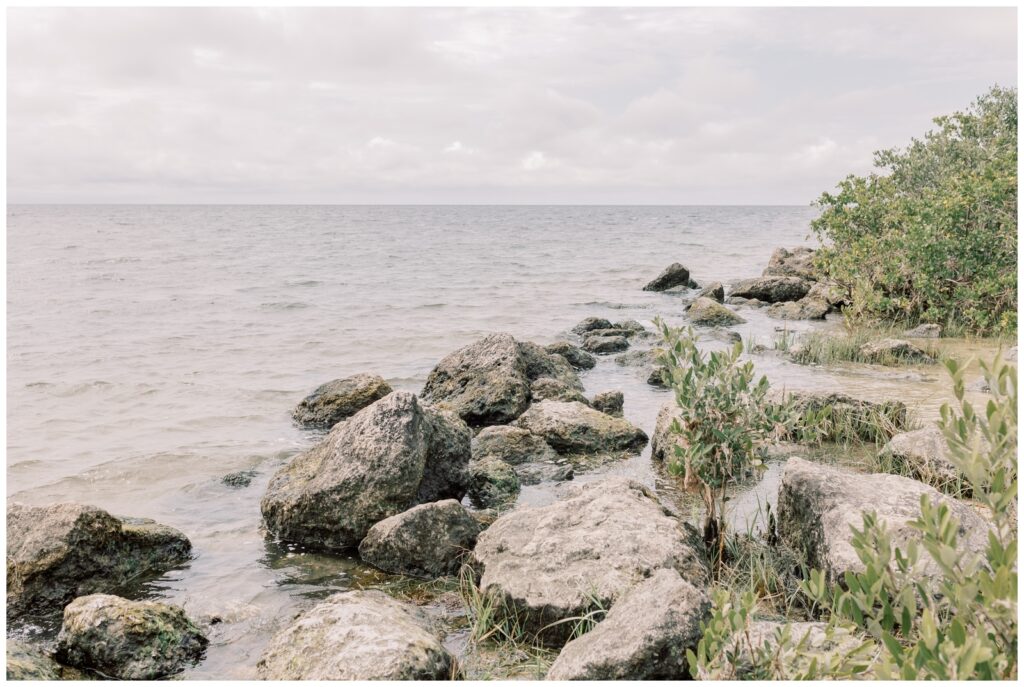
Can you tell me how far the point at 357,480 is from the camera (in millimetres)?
7957

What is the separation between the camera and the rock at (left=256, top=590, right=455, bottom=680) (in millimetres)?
4773

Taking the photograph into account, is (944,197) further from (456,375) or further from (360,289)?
(360,289)

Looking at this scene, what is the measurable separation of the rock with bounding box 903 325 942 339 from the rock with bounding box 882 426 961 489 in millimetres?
8598

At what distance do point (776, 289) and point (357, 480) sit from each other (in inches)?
830

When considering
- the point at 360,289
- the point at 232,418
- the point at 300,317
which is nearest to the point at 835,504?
the point at 232,418

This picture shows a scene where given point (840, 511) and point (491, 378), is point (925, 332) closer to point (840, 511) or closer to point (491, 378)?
point (491, 378)

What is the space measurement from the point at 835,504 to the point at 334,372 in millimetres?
12326

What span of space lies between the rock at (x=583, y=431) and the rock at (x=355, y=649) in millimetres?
5317

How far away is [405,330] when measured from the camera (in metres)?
21.8

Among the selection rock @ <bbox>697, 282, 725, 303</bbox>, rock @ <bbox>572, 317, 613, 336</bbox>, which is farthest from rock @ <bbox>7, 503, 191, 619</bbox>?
rock @ <bbox>697, 282, 725, 303</bbox>

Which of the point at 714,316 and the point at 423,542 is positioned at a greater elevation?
Answer: the point at 714,316

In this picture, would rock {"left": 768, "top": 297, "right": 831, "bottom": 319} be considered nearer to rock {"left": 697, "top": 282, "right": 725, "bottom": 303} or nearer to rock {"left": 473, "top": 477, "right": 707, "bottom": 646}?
rock {"left": 697, "top": 282, "right": 725, "bottom": 303}

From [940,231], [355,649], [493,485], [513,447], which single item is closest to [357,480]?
[493,485]

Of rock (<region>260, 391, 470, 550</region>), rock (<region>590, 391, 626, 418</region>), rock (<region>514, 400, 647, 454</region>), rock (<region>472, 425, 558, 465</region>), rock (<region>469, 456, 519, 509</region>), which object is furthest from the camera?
rock (<region>590, 391, 626, 418</region>)
